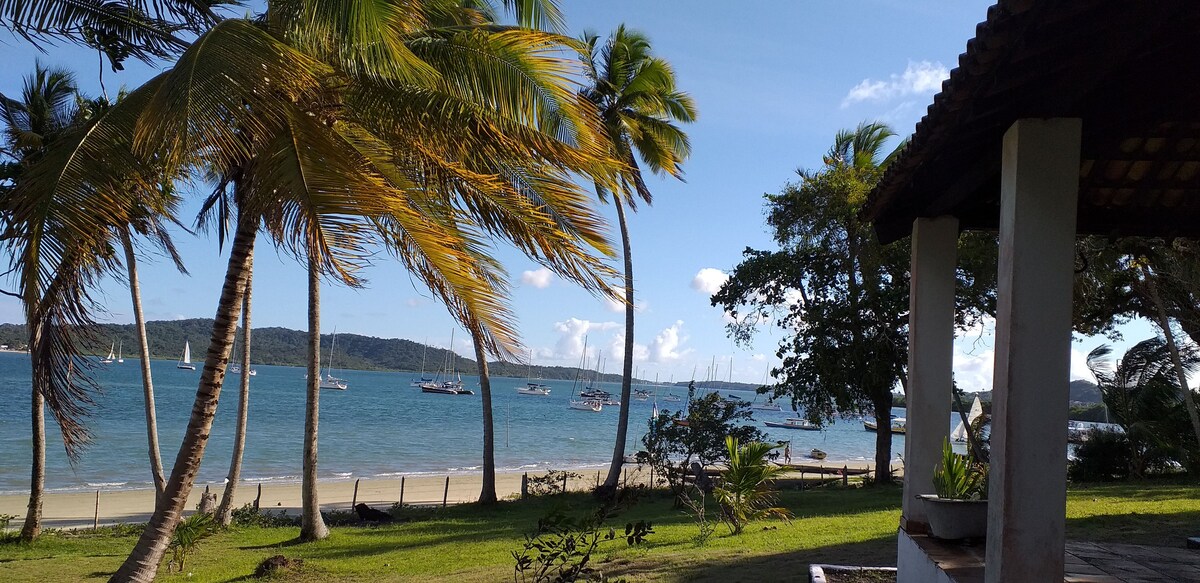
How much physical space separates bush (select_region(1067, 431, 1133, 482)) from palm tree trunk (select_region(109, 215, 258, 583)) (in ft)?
56.8

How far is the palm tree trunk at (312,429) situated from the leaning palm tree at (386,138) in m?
8.64

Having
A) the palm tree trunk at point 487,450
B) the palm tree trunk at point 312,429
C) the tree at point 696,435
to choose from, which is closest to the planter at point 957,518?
the palm tree trunk at point 312,429

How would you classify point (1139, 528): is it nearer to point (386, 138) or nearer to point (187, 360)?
point (386, 138)

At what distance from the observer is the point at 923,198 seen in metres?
5.89

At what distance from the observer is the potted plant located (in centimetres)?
557

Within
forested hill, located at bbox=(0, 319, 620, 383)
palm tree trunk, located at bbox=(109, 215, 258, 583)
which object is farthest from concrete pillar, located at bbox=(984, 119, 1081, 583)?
forested hill, located at bbox=(0, 319, 620, 383)

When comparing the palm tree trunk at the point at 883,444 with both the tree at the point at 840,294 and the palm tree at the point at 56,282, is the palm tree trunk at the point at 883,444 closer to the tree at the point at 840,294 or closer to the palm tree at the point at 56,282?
the tree at the point at 840,294

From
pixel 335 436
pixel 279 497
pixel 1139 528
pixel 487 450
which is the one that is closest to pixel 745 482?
pixel 1139 528

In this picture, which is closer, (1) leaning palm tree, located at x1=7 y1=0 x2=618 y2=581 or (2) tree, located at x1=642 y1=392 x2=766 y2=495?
(1) leaning palm tree, located at x1=7 y1=0 x2=618 y2=581

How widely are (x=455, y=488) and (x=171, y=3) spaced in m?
26.7

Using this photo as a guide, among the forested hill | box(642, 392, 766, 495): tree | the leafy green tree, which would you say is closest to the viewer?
the leafy green tree

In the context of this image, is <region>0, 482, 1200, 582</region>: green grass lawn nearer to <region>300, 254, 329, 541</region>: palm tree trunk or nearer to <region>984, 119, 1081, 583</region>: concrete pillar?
<region>300, 254, 329, 541</region>: palm tree trunk

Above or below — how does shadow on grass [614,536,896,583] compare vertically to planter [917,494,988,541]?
below

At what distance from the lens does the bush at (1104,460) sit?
18.6m
